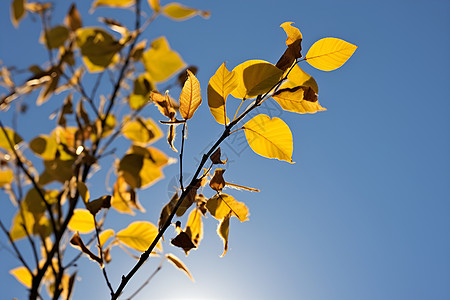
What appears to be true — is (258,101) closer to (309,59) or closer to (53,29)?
(309,59)

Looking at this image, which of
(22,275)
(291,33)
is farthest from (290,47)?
(22,275)

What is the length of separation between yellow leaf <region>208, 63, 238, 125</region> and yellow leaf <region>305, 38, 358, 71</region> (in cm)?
7

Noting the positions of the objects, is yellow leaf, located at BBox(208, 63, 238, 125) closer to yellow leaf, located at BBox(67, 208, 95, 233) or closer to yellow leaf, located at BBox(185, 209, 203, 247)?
yellow leaf, located at BBox(185, 209, 203, 247)

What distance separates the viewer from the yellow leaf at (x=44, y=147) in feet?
1.91

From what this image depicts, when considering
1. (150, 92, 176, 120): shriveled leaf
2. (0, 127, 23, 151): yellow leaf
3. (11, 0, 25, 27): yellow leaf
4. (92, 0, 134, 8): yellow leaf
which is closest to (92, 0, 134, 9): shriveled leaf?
(92, 0, 134, 8): yellow leaf

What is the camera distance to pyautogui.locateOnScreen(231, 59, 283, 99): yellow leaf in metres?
0.27

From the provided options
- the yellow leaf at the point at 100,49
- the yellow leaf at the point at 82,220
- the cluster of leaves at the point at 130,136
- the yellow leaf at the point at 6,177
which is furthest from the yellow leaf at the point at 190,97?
the yellow leaf at the point at 6,177

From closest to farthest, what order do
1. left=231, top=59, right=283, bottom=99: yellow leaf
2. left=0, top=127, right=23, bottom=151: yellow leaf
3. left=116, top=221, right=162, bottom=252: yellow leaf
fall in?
left=231, top=59, right=283, bottom=99: yellow leaf < left=116, top=221, right=162, bottom=252: yellow leaf < left=0, top=127, right=23, bottom=151: yellow leaf

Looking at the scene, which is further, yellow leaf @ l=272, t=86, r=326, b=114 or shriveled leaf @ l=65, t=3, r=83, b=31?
shriveled leaf @ l=65, t=3, r=83, b=31

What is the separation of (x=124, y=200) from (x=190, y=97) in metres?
0.27

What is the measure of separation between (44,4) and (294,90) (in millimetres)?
573

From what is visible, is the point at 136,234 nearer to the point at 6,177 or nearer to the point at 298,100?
the point at 298,100

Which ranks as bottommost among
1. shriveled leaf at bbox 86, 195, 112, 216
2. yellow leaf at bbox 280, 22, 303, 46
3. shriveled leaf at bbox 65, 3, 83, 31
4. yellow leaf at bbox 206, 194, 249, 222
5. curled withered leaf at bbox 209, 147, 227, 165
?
yellow leaf at bbox 206, 194, 249, 222

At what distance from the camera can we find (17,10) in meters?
0.54
